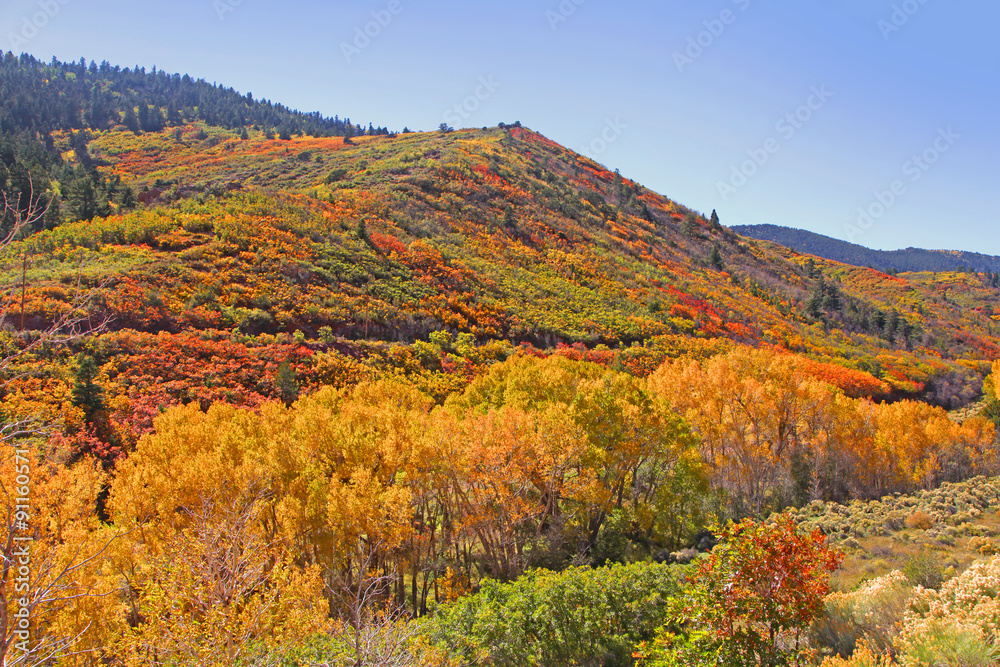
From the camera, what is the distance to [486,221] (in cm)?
7344

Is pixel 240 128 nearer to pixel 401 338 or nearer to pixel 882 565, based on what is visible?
pixel 401 338

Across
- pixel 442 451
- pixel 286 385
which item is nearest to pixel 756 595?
pixel 442 451

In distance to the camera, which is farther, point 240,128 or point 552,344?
point 240,128

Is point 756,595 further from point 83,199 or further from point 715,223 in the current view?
point 715,223

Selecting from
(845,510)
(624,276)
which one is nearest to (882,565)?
(845,510)

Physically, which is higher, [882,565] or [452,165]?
[452,165]

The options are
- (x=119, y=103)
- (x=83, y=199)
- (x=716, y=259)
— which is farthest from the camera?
(x=119, y=103)

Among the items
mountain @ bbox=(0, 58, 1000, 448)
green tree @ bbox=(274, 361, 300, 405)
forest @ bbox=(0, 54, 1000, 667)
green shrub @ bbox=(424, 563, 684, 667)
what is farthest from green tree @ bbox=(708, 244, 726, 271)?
green shrub @ bbox=(424, 563, 684, 667)

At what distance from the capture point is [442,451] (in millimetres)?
17047

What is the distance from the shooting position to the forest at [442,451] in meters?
9.51

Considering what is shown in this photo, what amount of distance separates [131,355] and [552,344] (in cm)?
3288

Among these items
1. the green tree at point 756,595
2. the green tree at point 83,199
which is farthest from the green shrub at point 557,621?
the green tree at point 83,199

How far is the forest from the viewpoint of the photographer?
9508 millimetres

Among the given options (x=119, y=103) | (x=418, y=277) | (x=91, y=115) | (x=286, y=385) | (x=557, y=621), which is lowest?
(x=557, y=621)
